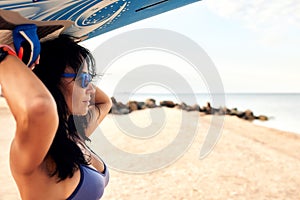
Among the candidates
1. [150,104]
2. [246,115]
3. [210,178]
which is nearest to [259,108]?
[246,115]

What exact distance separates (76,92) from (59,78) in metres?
0.10

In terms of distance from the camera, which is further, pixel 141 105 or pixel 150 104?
pixel 150 104

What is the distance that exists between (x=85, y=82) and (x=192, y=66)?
0.70 meters

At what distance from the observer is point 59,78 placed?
1310mm

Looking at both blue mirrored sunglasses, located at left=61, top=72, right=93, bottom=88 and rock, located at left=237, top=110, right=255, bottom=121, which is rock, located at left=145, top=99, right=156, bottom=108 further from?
blue mirrored sunglasses, located at left=61, top=72, right=93, bottom=88

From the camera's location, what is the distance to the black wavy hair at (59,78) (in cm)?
130

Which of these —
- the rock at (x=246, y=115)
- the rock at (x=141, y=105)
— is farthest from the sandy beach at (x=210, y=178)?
the rock at (x=246, y=115)

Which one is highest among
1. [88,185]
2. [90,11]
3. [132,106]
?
[90,11]

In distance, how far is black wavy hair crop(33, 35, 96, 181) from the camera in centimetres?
130

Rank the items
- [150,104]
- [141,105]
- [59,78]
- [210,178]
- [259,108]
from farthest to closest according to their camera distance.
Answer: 1. [259,108]
2. [150,104]
3. [141,105]
4. [210,178]
5. [59,78]

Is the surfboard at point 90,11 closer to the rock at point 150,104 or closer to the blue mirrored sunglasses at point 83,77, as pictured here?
the blue mirrored sunglasses at point 83,77

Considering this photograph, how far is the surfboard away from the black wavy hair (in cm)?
10

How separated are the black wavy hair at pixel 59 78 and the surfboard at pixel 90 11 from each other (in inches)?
4.1

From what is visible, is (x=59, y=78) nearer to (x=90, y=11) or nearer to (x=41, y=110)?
(x=90, y=11)
